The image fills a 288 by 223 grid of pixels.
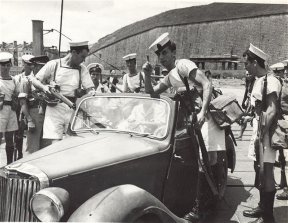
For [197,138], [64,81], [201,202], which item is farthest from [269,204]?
[64,81]

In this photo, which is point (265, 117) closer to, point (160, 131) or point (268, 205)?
point (268, 205)

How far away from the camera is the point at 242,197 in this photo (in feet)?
17.8

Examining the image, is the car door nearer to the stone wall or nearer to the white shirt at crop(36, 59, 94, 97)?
the white shirt at crop(36, 59, 94, 97)

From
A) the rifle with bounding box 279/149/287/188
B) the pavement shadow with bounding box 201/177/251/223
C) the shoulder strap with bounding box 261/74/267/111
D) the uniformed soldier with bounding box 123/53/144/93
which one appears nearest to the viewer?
the shoulder strap with bounding box 261/74/267/111

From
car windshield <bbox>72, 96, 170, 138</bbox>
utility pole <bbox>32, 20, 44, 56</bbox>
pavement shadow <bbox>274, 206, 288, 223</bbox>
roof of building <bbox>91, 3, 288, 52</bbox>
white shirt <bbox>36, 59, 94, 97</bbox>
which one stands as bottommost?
pavement shadow <bbox>274, 206, 288, 223</bbox>

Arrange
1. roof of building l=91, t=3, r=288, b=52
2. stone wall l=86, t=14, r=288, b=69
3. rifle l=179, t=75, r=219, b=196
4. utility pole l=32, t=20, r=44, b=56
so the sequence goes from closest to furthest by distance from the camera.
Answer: rifle l=179, t=75, r=219, b=196, utility pole l=32, t=20, r=44, b=56, stone wall l=86, t=14, r=288, b=69, roof of building l=91, t=3, r=288, b=52

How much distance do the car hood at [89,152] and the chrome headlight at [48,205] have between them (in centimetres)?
19

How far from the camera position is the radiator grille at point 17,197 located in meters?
2.82

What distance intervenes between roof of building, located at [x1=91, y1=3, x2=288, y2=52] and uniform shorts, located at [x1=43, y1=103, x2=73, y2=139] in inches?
2076

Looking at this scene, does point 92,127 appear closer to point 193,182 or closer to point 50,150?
point 50,150

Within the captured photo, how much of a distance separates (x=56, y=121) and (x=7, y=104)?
168cm

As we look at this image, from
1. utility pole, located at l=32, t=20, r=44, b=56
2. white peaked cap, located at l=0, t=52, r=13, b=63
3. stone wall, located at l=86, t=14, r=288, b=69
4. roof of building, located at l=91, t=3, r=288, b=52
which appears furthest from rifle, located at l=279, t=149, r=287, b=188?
roof of building, located at l=91, t=3, r=288, b=52

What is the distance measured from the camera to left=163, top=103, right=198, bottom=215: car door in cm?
370

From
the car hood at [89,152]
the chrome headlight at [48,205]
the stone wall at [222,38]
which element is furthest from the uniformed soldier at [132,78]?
the stone wall at [222,38]
